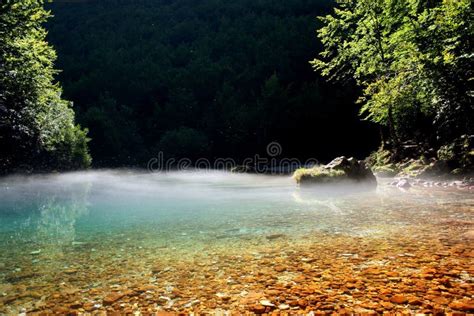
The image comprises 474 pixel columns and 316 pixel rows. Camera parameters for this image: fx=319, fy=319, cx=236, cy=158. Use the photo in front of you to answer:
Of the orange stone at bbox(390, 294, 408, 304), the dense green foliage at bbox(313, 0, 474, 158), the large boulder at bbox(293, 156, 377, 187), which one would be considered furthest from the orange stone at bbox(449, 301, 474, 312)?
the large boulder at bbox(293, 156, 377, 187)

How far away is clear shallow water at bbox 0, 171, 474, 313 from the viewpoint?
4.99m

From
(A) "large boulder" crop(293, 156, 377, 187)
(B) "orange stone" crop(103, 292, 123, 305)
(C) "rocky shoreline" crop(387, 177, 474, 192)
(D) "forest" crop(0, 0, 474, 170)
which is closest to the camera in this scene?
(B) "orange stone" crop(103, 292, 123, 305)

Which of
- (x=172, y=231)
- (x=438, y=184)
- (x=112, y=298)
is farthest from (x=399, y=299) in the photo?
(x=438, y=184)

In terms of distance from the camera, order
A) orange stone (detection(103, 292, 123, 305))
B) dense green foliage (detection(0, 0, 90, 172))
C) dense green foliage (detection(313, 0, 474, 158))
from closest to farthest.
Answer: orange stone (detection(103, 292, 123, 305)) → dense green foliage (detection(313, 0, 474, 158)) → dense green foliage (detection(0, 0, 90, 172))

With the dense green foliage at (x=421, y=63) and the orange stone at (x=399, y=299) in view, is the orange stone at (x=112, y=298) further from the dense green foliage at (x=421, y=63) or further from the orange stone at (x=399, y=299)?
the dense green foliage at (x=421, y=63)

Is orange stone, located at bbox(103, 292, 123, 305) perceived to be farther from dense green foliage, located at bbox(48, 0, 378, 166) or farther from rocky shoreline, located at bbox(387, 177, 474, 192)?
dense green foliage, located at bbox(48, 0, 378, 166)

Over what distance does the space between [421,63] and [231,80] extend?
6102cm

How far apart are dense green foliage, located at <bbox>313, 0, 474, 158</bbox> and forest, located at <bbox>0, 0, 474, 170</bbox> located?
0.27ft

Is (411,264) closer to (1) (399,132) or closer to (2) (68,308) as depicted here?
(2) (68,308)

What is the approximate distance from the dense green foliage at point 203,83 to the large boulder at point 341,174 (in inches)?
1235

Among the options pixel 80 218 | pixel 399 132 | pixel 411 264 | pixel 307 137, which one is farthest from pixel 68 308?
pixel 307 137

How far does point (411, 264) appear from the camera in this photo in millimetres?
4684

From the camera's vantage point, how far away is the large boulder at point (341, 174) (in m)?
16.1

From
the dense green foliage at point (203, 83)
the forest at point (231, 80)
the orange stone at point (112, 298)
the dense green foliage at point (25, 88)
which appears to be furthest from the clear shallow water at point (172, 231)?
the dense green foliage at point (203, 83)
